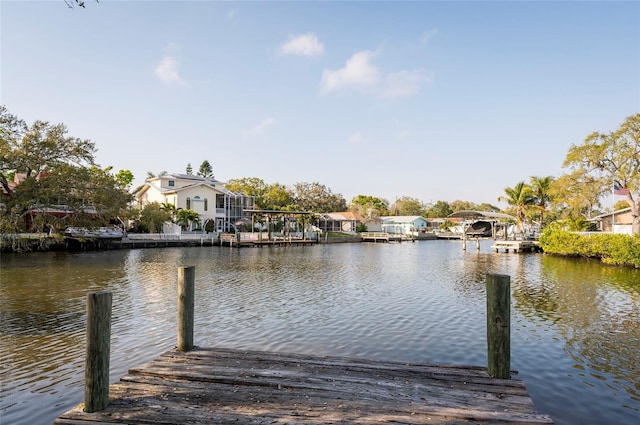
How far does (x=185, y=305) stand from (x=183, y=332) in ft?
1.48

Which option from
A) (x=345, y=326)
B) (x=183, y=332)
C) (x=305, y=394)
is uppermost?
(x=183, y=332)

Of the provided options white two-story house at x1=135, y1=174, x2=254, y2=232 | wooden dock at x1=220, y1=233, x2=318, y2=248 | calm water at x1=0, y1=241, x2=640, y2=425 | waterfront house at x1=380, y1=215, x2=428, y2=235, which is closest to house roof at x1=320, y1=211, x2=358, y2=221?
waterfront house at x1=380, y1=215, x2=428, y2=235

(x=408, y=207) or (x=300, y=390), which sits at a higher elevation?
(x=408, y=207)

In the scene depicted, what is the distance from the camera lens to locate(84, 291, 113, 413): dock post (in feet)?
13.3

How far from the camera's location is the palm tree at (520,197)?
5239 centimetres

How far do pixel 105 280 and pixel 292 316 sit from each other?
10.9 meters

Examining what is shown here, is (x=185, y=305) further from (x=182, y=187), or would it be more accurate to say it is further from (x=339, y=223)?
(x=339, y=223)

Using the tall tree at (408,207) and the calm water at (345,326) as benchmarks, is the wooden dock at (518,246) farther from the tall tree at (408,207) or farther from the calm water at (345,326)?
the tall tree at (408,207)

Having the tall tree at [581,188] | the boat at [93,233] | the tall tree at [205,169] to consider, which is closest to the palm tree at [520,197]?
the tall tree at [581,188]

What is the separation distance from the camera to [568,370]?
7.41m

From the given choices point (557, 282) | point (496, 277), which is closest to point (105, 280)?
point (496, 277)

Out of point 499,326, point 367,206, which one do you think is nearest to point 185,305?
point 499,326

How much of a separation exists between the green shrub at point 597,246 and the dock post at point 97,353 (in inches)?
1087

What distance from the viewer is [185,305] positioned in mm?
5863
